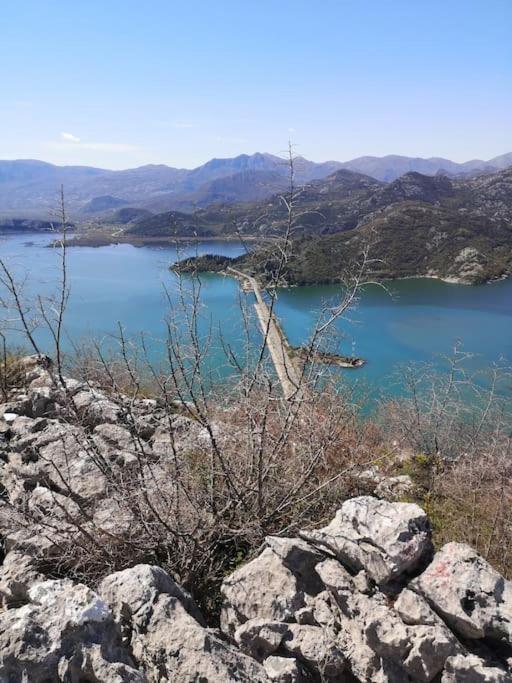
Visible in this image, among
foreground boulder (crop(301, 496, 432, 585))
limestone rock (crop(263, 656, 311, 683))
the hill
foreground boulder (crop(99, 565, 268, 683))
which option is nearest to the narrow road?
foreground boulder (crop(301, 496, 432, 585))

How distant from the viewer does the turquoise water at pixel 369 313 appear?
1565 inches

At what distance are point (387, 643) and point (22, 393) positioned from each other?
9.18 meters

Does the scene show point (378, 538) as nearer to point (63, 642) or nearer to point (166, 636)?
point (166, 636)

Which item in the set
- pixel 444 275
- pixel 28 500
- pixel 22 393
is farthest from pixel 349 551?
pixel 444 275

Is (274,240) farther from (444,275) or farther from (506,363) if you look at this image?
(444,275)

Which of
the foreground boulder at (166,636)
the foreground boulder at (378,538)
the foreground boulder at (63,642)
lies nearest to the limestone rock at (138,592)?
the foreground boulder at (166,636)

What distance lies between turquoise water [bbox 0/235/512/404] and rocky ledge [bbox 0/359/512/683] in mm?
25066

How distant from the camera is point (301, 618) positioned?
3.77 meters

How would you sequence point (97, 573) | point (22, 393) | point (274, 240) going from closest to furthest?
point (97, 573) → point (274, 240) → point (22, 393)

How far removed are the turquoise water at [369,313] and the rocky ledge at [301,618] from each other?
2507 centimetres

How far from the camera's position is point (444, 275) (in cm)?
7331

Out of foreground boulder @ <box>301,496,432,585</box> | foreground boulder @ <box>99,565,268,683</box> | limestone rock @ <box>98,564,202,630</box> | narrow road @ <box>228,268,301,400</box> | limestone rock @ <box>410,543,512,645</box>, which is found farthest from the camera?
narrow road @ <box>228,268,301,400</box>

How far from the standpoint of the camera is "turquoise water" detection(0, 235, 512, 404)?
130ft

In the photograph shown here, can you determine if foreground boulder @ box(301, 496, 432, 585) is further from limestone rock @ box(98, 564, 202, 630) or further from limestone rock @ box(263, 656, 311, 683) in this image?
limestone rock @ box(98, 564, 202, 630)
